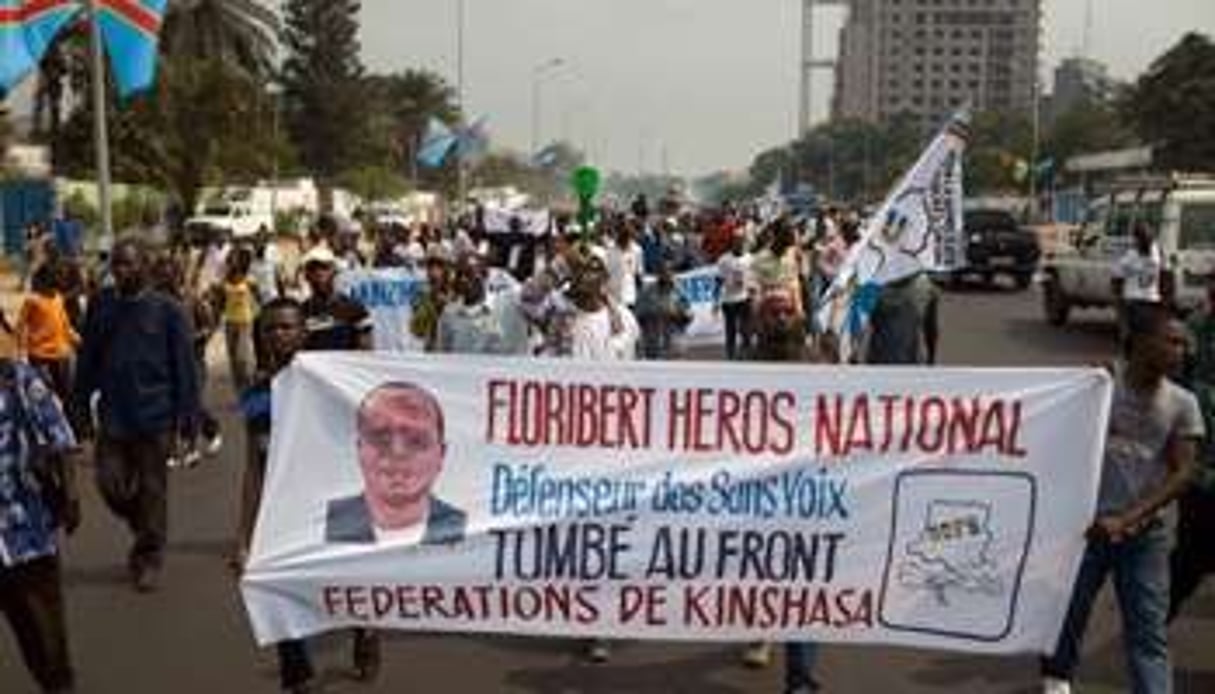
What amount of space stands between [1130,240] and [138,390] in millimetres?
17778

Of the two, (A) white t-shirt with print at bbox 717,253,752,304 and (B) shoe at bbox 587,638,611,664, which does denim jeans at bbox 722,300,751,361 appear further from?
(B) shoe at bbox 587,638,611,664

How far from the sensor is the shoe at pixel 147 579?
9531mm

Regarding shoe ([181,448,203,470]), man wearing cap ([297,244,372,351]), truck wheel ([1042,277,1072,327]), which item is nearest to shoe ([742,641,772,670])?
man wearing cap ([297,244,372,351])

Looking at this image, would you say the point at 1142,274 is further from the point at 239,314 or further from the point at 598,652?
the point at 598,652

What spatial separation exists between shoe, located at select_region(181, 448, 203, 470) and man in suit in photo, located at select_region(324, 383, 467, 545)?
706 cm

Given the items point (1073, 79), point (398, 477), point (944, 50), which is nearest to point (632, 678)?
point (398, 477)

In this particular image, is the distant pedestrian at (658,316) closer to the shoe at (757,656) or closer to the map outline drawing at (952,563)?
the shoe at (757,656)

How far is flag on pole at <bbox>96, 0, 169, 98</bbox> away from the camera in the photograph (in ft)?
68.9

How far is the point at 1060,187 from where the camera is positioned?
98.2 meters

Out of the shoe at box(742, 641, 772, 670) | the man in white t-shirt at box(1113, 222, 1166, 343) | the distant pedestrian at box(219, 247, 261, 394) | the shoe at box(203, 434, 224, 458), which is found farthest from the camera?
the man in white t-shirt at box(1113, 222, 1166, 343)

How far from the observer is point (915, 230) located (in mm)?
9508

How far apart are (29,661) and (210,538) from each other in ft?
13.2

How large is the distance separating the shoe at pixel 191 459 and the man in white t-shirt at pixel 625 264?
4644mm

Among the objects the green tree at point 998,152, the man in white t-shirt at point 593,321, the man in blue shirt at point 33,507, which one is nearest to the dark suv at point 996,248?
the man in white t-shirt at point 593,321
